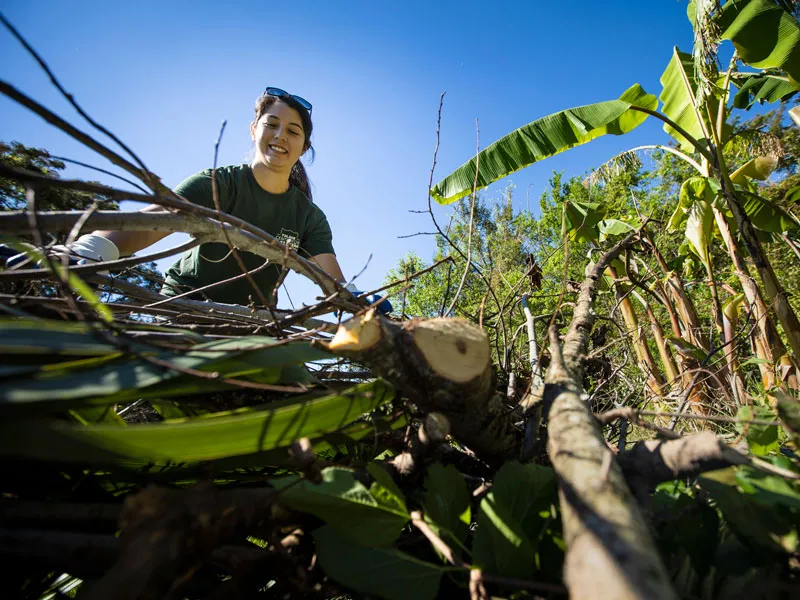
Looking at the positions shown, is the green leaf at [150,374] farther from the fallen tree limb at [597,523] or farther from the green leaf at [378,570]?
the fallen tree limb at [597,523]

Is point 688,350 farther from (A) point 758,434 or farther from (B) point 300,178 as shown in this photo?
(B) point 300,178

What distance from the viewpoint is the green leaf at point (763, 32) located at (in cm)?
328

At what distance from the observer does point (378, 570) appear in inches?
22.2

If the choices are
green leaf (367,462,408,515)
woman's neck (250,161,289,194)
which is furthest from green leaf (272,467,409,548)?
woman's neck (250,161,289,194)

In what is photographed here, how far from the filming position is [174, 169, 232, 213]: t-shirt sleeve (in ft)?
6.21

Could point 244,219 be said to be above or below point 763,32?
below

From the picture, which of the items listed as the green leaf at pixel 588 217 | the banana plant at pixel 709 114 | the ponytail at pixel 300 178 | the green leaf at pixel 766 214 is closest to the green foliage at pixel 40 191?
the ponytail at pixel 300 178

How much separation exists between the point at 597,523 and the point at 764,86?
6.16m

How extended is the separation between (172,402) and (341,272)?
174cm

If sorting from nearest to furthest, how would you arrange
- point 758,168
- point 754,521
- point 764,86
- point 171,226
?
1. point 754,521
2. point 171,226
3. point 764,86
4. point 758,168

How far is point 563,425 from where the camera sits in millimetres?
622

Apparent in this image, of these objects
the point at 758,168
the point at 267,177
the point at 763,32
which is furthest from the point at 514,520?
the point at 758,168

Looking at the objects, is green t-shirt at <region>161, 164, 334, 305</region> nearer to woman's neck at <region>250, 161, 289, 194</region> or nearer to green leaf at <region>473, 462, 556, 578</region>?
woman's neck at <region>250, 161, 289, 194</region>

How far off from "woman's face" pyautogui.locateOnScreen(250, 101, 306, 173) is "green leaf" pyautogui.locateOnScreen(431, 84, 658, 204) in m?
1.81
